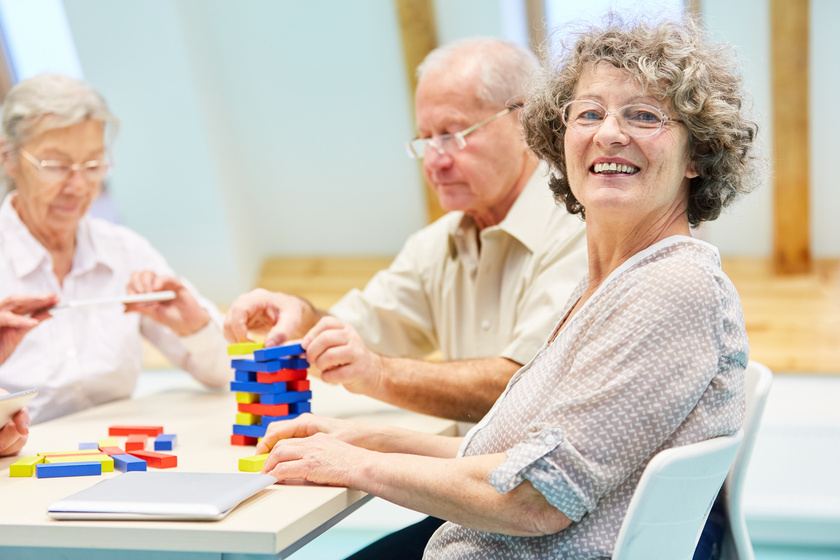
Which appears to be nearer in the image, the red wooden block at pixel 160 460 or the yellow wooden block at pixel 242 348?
the red wooden block at pixel 160 460

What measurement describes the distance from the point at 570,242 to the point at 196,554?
3.79 feet

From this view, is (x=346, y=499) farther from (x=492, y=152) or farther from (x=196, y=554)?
(x=492, y=152)

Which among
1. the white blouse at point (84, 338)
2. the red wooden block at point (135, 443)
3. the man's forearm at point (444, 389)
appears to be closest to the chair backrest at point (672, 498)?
the man's forearm at point (444, 389)

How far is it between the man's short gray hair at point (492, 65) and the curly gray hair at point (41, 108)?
932mm

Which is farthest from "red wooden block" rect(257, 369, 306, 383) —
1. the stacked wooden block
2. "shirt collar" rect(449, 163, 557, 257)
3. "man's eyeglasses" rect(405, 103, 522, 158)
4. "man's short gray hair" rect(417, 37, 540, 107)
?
"man's short gray hair" rect(417, 37, 540, 107)

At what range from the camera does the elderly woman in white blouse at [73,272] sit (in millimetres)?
2262

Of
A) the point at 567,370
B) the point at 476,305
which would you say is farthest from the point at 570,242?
the point at 567,370

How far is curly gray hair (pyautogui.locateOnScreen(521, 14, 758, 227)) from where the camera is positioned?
4.35 ft

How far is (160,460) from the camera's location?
5.10 feet

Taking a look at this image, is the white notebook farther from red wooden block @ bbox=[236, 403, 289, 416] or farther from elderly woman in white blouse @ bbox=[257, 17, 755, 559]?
red wooden block @ bbox=[236, 403, 289, 416]

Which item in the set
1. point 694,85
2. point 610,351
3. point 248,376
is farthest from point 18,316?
point 694,85

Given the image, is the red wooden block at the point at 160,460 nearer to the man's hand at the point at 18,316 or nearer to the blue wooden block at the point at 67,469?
the blue wooden block at the point at 67,469

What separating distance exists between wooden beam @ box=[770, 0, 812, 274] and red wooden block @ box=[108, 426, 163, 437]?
366 centimetres

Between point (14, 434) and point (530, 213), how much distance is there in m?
1.25
